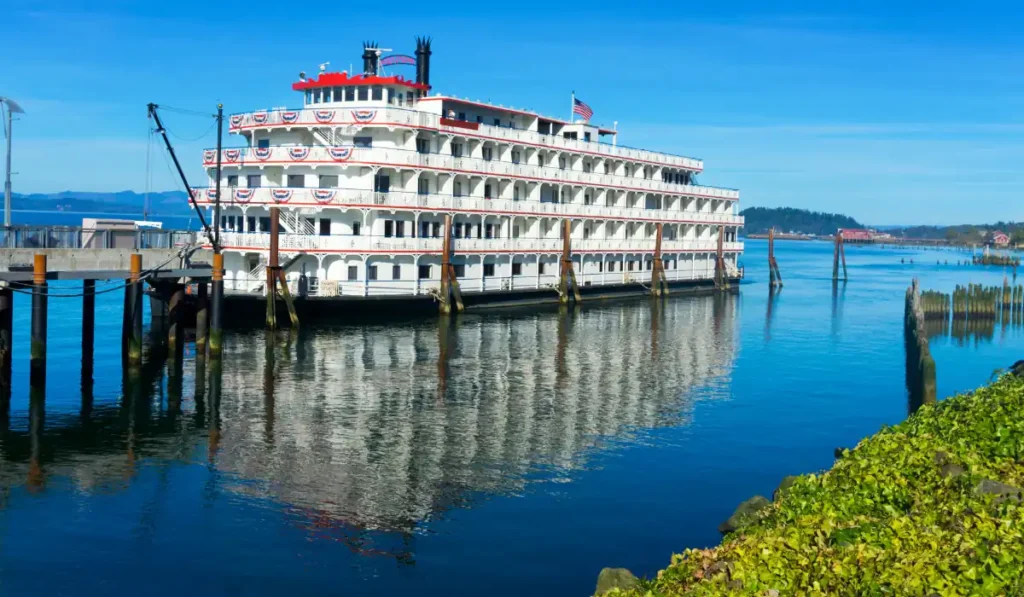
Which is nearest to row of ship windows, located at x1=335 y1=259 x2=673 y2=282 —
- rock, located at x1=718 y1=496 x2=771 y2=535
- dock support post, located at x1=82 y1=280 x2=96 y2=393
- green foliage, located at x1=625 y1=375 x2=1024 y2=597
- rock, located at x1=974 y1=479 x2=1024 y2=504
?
dock support post, located at x1=82 y1=280 x2=96 y2=393

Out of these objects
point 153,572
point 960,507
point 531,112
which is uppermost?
point 531,112

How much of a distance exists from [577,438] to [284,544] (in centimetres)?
1112

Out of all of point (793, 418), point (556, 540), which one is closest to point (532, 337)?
point (793, 418)

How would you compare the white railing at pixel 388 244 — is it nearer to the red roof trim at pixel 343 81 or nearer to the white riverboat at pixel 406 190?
the white riverboat at pixel 406 190

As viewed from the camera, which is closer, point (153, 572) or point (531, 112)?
point (153, 572)

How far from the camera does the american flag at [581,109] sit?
66812 mm

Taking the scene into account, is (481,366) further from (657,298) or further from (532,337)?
(657,298)

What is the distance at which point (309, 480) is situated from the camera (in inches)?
885

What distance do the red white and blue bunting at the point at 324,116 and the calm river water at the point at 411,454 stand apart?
10.9m

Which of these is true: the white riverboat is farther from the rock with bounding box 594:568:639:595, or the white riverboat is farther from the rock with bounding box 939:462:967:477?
the rock with bounding box 939:462:967:477

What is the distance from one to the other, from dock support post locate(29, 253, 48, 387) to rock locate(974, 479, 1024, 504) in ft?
88.5

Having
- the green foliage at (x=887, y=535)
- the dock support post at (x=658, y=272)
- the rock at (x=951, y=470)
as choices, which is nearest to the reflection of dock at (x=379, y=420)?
the green foliage at (x=887, y=535)

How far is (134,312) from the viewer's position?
35469mm

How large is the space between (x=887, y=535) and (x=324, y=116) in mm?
42025
